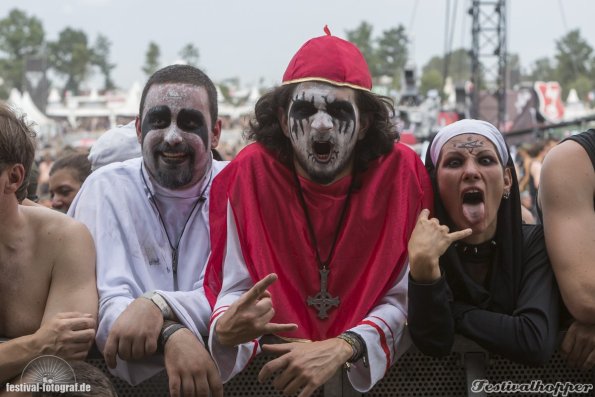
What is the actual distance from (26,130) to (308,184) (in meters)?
1.03

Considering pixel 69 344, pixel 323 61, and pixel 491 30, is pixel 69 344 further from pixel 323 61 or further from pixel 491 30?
pixel 491 30

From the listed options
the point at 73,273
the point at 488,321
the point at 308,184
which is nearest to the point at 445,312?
the point at 488,321

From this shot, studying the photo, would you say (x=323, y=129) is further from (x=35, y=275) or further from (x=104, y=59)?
(x=104, y=59)

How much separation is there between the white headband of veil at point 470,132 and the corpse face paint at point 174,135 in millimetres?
957

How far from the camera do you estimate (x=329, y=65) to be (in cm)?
310

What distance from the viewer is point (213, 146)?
360 centimetres

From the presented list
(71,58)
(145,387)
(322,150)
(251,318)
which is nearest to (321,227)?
(322,150)

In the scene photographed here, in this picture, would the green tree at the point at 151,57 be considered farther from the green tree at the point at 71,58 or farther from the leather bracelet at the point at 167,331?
the leather bracelet at the point at 167,331

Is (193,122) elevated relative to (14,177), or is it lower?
elevated

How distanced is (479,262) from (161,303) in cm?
116

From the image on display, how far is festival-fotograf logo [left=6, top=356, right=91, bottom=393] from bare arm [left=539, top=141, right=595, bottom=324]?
160 cm

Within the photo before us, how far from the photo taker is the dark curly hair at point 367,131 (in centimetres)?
314

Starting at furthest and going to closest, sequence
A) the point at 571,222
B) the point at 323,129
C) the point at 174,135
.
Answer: the point at 174,135 → the point at 323,129 → the point at 571,222

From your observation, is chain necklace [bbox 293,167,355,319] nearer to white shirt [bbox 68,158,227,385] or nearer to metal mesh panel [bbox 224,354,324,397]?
metal mesh panel [bbox 224,354,324,397]
